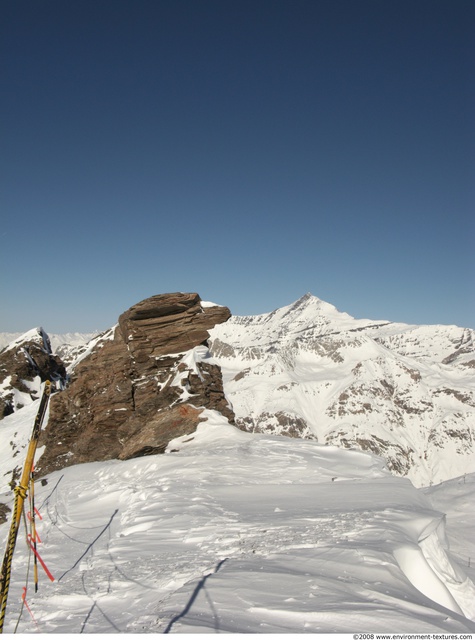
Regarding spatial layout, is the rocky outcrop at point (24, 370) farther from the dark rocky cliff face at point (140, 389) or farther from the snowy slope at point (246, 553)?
the snowy slope at point (246, 553)

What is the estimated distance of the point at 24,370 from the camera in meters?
48.4

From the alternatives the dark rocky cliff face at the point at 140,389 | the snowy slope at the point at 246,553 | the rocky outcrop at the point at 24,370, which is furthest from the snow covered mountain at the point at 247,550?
the rocky outcrop at the point at 24,370

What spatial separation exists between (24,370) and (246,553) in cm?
4757

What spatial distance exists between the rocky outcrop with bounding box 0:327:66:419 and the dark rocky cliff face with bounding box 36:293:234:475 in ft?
63.5

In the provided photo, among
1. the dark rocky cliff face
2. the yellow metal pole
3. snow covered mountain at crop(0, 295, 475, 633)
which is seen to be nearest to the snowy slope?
snow covered mountain at crop(0, 295, 475, 633)

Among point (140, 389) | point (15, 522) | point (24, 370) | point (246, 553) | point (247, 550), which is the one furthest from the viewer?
point (24, 370)

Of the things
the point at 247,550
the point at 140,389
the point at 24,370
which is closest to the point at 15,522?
the point at 247,550

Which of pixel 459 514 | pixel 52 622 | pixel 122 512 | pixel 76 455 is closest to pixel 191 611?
pixel 52 622

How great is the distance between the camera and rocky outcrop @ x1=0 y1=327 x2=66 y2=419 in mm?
45562

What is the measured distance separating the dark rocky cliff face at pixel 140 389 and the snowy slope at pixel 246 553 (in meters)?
6.37

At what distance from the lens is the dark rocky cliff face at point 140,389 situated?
26.3 m

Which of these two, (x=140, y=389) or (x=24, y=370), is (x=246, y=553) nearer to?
(x=140, y=389)

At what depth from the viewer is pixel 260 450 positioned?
2038 cm

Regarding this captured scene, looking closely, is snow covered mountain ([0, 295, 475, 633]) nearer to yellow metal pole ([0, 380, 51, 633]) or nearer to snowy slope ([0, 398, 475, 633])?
snowy slope ([0, 398, 475, 633])
